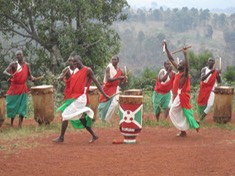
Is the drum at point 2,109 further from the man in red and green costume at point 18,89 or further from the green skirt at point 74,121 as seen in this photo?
the green skirt at point 74,121

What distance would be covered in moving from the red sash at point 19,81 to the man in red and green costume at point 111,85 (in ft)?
6.00

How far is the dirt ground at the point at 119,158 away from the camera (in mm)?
6488

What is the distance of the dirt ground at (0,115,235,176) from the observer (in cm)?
649

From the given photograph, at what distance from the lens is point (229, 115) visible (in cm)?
1209

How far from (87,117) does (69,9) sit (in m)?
12.0

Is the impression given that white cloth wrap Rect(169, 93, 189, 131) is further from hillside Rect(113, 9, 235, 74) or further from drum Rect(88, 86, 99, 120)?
hillside Rect(113, 9, 235, 74)

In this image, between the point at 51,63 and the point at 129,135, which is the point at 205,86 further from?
the point at 51,63

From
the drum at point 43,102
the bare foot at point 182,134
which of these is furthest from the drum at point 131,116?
the drum at point 43,102

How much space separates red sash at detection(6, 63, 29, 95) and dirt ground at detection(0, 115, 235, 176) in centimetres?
225

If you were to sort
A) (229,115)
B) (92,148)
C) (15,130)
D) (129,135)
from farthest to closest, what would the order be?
(229,115), (15,130), (129,135), (92,148)

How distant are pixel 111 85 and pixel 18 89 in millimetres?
2122

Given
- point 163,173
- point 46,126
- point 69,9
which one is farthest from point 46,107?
point 69,9

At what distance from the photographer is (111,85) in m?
11.9

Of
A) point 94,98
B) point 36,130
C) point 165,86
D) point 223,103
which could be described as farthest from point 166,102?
point 36,130
